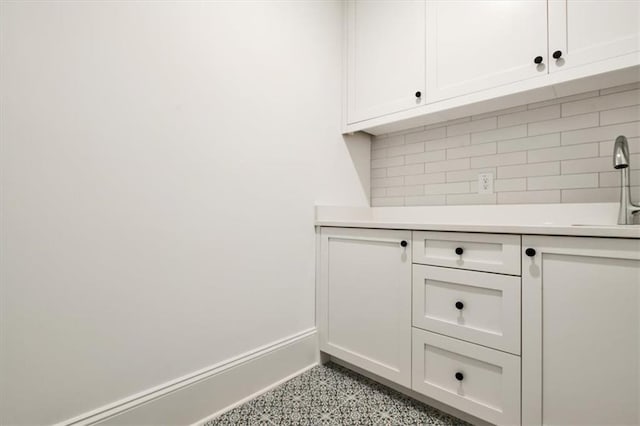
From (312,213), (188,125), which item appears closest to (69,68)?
(188,125)

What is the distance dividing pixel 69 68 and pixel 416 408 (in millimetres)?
1886

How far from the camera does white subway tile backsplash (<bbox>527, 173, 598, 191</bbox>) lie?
54.8 inches

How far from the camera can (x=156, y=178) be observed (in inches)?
45.8

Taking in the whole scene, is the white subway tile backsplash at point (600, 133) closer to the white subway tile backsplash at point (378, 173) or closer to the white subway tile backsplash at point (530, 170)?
the white subway tile backsplash at point (530, 170)

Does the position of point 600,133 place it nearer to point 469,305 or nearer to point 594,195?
point 594,195

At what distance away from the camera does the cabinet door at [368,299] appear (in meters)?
1.40

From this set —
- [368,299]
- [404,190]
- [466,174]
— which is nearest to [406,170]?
[404,190]

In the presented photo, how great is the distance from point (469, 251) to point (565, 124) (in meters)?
0.87

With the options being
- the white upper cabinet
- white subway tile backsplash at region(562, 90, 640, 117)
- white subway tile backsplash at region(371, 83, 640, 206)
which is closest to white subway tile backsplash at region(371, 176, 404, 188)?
white subway tile backsplash at region(371, 83, 640, 206)

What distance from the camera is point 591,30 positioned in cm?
117

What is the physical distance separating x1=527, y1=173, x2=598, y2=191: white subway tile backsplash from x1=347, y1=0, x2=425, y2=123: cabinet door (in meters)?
0.73

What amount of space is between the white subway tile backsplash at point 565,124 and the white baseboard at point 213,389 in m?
1.62

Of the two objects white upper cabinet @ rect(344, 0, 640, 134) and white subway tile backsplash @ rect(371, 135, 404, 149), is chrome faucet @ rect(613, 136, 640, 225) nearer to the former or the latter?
white upper cabinet @ rect(344, 0, 640, 134)

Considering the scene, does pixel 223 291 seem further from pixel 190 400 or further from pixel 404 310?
pixel 404 310
